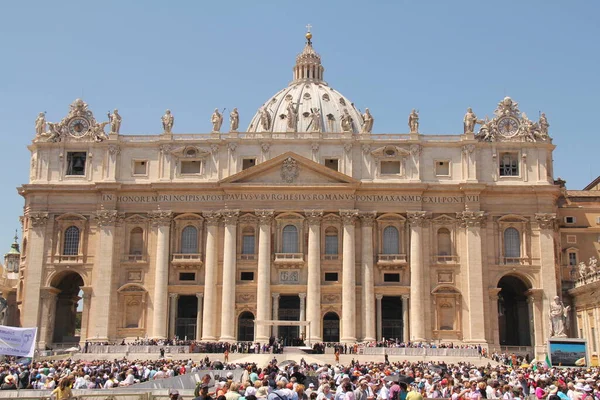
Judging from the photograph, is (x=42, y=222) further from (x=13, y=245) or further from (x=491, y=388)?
(x=491, y=388)

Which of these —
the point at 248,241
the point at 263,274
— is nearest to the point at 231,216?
the point at 248,241

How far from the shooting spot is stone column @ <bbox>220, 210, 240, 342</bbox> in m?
68.4

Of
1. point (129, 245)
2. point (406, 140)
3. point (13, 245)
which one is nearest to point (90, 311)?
point (129, 245)

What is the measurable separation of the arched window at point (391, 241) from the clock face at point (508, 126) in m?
13.7

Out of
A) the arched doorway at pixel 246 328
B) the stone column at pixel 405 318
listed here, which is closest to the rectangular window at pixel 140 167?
the arched doorway at pixel 246 328

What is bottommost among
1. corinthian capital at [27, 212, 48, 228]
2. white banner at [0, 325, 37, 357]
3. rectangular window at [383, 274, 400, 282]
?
white banner at [0, 325, 37, 357]

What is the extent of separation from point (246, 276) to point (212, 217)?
19.8 feet

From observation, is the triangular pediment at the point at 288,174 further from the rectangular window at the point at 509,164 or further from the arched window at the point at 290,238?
the rectangular window at the point at 509,164

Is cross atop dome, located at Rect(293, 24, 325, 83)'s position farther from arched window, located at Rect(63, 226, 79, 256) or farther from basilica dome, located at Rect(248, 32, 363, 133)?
arched window, located at Rect(63, 226, 79, 256)

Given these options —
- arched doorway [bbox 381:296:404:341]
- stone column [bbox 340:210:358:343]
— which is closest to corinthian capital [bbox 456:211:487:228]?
arched doorway [bbox 381:296:404:341]

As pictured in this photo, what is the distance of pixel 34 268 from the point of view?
70.8m

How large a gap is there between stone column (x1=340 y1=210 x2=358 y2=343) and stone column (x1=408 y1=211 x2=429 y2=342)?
4.99m

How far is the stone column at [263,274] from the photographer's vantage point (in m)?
67.7

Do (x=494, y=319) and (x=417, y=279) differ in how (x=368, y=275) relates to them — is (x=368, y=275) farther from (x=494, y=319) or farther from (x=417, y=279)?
(x=494, y=319)
